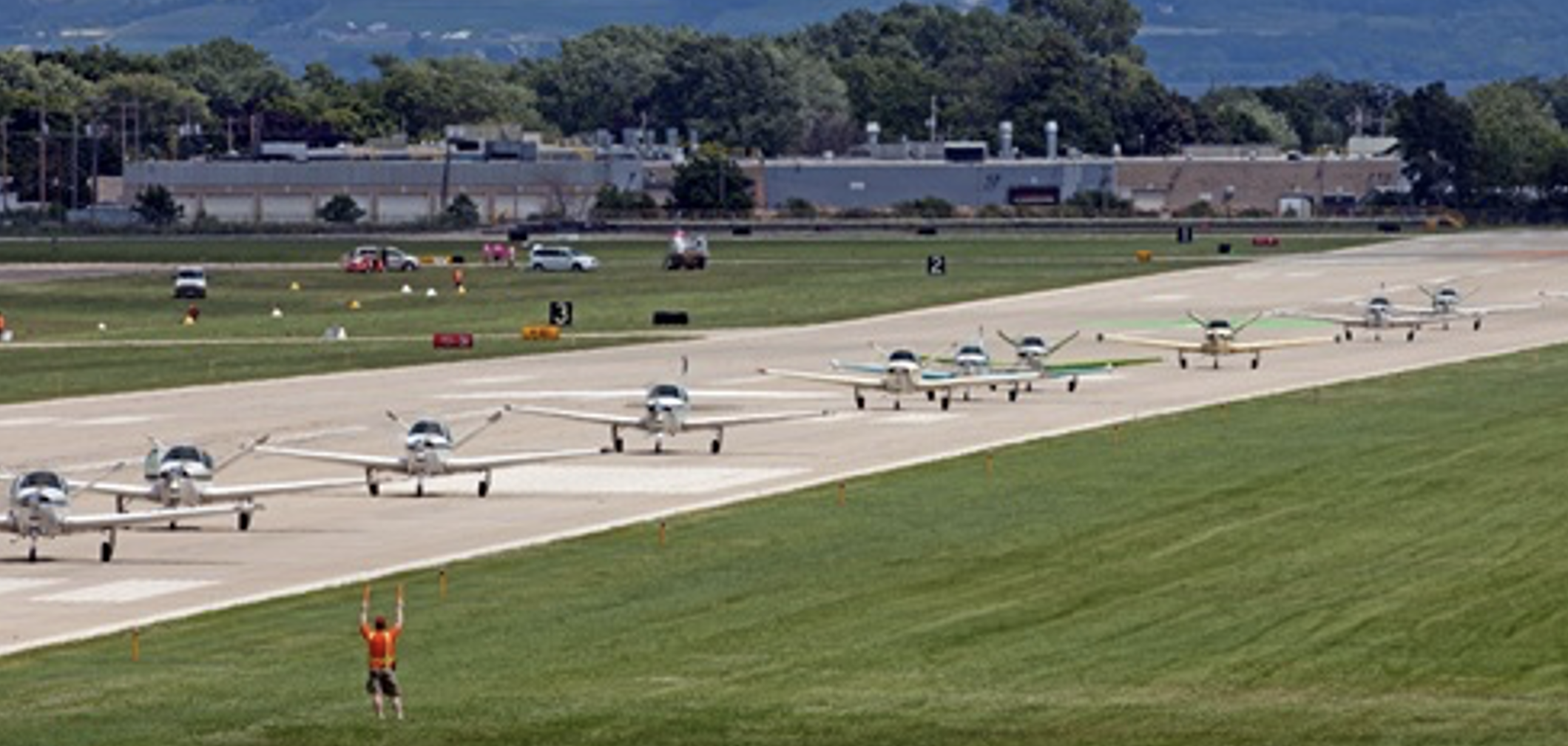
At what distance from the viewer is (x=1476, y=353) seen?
126 meters

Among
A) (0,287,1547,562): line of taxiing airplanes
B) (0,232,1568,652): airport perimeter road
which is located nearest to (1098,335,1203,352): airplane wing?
(0,287,1547,562): line of taxiing airplanes

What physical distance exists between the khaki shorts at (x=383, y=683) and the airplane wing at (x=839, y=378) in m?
52.3

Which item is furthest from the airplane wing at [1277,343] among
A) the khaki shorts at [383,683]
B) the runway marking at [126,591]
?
the khaki shorts at [383,683]

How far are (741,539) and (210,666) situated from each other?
1718 centimetres

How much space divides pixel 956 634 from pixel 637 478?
2590cm

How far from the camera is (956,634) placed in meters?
54.0

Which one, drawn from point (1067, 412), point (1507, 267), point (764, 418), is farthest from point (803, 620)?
point (1507, 267)

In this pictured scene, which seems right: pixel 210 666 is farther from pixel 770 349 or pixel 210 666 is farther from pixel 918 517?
pixel 770 349

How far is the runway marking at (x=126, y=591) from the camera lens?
2333 inches

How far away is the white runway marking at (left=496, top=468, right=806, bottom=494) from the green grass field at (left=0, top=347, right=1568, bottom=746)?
10.4 feet

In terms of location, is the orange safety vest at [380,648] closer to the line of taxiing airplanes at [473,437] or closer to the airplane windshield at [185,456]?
the line of taxiing airplanes at [473,437]

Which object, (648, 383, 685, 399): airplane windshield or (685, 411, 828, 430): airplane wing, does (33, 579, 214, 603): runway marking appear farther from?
(685, 411, 828, 430): airplane wing

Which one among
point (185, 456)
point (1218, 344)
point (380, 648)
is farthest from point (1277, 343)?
point (380, 648)

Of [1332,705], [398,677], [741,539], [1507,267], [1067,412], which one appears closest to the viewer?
[1332,705]
